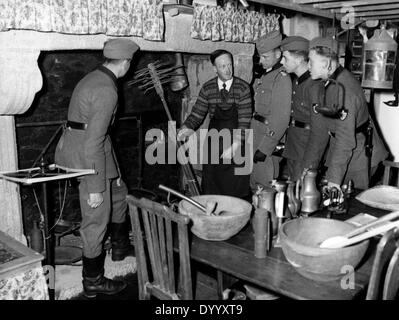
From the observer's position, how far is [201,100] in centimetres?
498

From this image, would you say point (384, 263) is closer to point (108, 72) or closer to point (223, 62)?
point (108, 72)

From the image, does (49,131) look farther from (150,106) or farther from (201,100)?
(201,100)

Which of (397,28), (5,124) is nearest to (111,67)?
(5,124)

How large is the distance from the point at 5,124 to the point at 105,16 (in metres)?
1.27

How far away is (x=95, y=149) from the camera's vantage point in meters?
3.42

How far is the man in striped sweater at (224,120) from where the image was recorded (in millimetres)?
4758

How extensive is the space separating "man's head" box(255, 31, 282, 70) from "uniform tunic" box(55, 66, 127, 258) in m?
1.82

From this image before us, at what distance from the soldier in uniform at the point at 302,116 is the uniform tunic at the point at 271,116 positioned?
0.12 m

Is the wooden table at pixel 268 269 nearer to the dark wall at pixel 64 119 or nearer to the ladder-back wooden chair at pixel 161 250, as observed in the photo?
the ladder-back wooden chair at pixel 161 250

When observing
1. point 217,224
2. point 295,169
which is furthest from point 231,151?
point 217,224

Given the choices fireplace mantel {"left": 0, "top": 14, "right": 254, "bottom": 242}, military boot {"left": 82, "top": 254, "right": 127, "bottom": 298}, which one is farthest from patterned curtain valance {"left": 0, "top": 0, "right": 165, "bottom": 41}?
military boot {"left": 82, "top": 254, "right": 127, "bottom": 298}

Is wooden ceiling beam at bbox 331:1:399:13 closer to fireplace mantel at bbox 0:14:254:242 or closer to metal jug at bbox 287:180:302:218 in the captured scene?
fireplace mantel at bbox 0:14:254:242

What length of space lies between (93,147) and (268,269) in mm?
1838

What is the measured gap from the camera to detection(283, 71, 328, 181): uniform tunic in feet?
13.5
